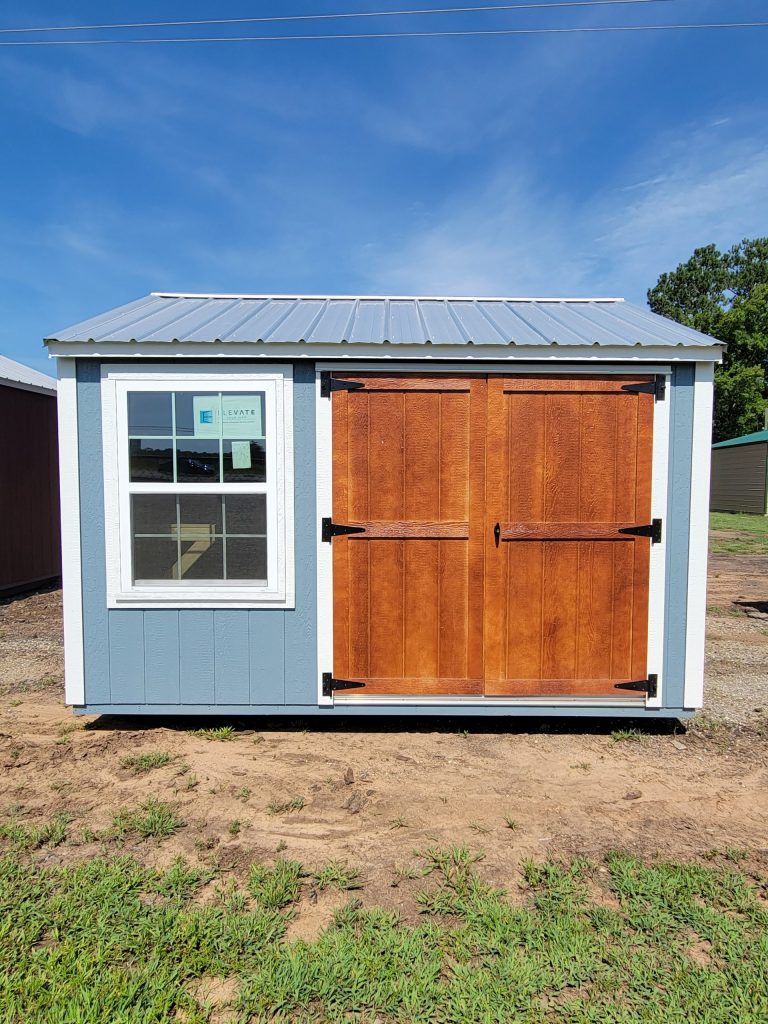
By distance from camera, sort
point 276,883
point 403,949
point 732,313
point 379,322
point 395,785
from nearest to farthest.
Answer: point 403,949, point 276,883, point 395,785, point 379,322, point 732,313

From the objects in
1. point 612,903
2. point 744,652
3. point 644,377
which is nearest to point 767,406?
point 744,652

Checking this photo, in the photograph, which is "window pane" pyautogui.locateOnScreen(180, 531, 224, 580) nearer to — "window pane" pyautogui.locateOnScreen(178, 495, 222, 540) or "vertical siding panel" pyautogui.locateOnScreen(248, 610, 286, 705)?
"window pane" pyautogui.locateOnScreen(178, 495, 222, 540)

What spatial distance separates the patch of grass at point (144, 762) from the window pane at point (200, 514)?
129 cm

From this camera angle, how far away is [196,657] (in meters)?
3.59

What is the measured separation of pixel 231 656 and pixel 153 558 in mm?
774

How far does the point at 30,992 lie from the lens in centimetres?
173

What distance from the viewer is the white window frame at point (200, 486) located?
3500 mm

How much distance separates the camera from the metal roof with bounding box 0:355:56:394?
8.15m

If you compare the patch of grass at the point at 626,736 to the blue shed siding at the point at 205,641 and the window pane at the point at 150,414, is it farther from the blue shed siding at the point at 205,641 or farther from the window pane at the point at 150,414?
the window pane at the point at 150,414

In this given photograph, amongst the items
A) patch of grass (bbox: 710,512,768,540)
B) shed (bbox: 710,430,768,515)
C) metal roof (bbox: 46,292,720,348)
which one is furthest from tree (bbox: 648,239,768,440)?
metal roof (bbox: 46,292,720,348)

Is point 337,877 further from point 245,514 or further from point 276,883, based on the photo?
point 245,514

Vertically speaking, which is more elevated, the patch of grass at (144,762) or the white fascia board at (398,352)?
the white fascia board at (398,352)

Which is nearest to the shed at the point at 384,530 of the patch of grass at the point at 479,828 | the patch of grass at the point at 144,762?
the patch of grass at the point at 144,762

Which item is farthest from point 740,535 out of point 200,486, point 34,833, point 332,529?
point 34,833
